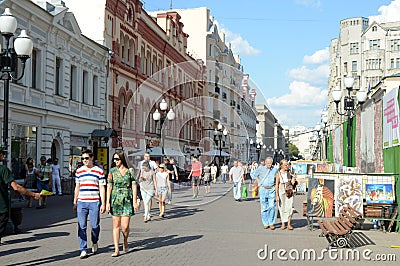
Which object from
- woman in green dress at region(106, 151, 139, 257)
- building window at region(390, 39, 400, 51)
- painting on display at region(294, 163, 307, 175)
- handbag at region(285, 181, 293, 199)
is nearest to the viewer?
woman in green dress at region(106, 151, 139, 257)

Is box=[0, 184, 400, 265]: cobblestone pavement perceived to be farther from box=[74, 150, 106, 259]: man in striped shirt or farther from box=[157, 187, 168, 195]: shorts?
box=[157, 187, 168, 195]: shorts

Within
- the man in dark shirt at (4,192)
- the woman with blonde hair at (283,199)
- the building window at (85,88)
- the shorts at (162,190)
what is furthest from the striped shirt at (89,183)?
the building window at (85,88)

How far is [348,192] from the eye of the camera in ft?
40.1

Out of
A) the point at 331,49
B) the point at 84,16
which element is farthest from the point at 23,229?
the point at 331,49

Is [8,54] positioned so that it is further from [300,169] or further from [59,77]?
[300,169]

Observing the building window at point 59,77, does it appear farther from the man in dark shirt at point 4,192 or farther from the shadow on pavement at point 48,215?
the man in dark shirt at point 4,192

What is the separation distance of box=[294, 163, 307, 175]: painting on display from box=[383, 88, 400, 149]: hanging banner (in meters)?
15.6

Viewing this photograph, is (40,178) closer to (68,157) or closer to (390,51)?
(68,157)

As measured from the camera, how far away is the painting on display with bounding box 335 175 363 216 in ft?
40.0

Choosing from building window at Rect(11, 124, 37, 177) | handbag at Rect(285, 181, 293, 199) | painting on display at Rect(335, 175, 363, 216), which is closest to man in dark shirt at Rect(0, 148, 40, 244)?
handbag at Rect(285, 181, 293, 199)

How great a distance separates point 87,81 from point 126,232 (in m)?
22.2

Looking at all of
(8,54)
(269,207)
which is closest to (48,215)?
(8,54)

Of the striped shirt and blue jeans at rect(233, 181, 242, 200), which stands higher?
the striped shirt

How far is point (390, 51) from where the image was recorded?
255 ft
